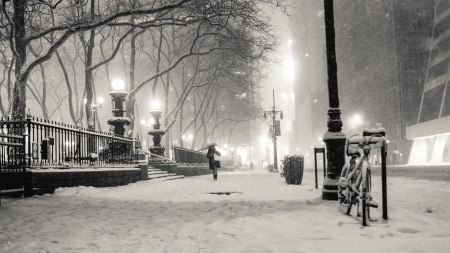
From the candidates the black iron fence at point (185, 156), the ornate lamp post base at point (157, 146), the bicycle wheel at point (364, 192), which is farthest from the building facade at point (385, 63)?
the bicycle wheel at point (364, 192)

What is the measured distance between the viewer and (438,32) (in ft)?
166

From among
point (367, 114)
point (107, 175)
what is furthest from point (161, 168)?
point (367, 114)

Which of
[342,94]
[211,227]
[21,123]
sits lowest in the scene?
[211,227]

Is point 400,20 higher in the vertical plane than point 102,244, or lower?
higher

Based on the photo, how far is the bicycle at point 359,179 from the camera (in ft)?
17.0

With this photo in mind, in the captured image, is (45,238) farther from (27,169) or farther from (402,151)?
(402,151)

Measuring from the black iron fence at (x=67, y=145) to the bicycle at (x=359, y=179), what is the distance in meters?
7.22

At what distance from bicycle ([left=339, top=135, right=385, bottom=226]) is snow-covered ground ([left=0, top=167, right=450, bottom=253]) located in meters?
0.25

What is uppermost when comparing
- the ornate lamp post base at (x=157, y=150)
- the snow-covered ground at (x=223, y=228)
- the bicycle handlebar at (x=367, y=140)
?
the bicycle handlebar at (x=367, y=140)

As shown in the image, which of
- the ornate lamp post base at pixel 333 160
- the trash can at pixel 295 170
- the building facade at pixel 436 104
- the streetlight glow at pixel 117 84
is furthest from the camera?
the building facade at pixel 436 104

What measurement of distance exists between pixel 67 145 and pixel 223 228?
30.9 feet

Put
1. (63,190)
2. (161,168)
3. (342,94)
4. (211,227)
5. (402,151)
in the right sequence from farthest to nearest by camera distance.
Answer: (342,94)
(402,151)
(161,168)
(63,190)
(211,227)

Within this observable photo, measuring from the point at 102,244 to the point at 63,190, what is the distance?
Answer: 633cm

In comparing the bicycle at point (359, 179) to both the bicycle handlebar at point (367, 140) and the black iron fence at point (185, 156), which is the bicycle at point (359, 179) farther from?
the black iron fence at point (185, 156)
